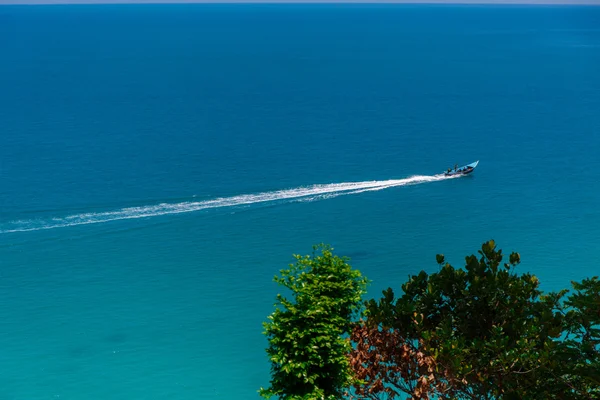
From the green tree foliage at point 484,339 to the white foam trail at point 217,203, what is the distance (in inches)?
1714

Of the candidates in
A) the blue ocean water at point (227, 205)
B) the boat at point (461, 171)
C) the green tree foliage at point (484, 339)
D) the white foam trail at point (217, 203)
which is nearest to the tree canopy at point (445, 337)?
the green tree foliage at point (484, 339)

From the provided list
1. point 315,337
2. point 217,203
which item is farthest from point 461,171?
point 315,337

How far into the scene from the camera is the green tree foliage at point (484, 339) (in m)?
21.2

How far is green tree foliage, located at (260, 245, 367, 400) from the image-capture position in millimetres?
30203

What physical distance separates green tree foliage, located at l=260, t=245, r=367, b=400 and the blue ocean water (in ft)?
44.3

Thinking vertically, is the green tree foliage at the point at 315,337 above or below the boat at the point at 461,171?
below

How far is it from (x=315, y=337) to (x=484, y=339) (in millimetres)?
8019

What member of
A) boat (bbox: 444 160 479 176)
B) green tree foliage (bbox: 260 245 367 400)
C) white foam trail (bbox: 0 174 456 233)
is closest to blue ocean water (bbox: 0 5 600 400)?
white foam trail (bbox: 0 174 456 233)

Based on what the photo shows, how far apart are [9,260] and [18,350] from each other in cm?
1408

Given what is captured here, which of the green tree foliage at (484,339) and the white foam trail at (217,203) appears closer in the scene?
the green tree foliage at (484,339)

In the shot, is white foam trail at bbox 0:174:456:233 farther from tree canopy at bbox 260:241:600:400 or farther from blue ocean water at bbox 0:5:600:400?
tree canopy at bbox 260:241:600:400

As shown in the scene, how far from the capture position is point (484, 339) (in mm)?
24453

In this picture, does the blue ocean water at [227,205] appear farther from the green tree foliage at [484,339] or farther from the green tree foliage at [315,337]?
the green tree foliage at [484,339]

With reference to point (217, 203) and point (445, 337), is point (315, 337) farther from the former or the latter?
point (217, 203)
